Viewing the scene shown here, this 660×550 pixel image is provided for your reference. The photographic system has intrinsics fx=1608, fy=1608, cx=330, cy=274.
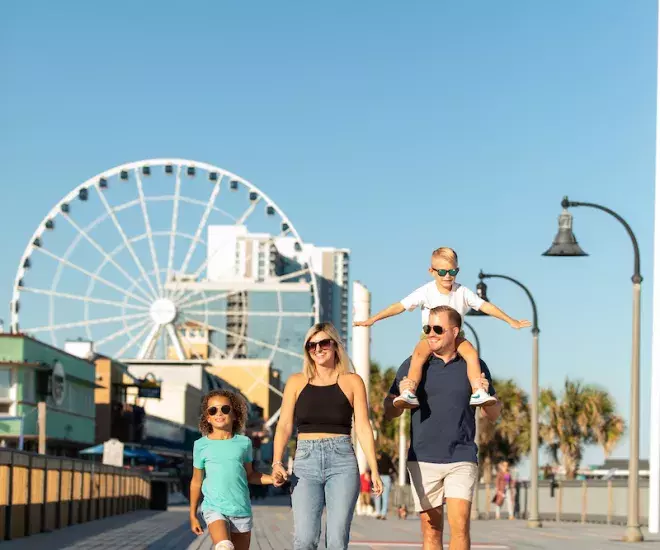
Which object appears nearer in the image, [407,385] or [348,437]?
[407,385]

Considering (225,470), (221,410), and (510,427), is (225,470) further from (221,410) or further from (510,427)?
(510,427)

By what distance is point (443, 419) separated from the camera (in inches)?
379

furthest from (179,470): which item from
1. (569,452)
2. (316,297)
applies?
(569,452)

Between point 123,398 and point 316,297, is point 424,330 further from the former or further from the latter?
point 123,398

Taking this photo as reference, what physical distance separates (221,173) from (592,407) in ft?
76.7

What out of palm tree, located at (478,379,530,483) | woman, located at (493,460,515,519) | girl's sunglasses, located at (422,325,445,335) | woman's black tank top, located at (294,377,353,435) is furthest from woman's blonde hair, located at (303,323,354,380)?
palm tree, located at (478,379,530,483)

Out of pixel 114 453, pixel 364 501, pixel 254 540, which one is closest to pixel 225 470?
pixel 254 540

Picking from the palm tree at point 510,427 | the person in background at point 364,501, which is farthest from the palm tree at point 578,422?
the person in background at point 364,501

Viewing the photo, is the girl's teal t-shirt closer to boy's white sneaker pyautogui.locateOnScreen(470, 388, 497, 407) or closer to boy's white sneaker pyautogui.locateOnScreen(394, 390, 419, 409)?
boy's white sneaker pyautogui.locateOnScreen(394, 390, 419, 409)

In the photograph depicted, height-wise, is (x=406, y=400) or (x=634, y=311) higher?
(x=634, y=311)

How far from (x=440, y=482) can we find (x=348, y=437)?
629 mm

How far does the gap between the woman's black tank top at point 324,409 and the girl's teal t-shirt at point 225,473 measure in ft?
1.89

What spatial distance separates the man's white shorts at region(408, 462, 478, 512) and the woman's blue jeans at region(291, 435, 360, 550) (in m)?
0.39

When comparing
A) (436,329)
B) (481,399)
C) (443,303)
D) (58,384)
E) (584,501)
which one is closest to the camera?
(481,399)
